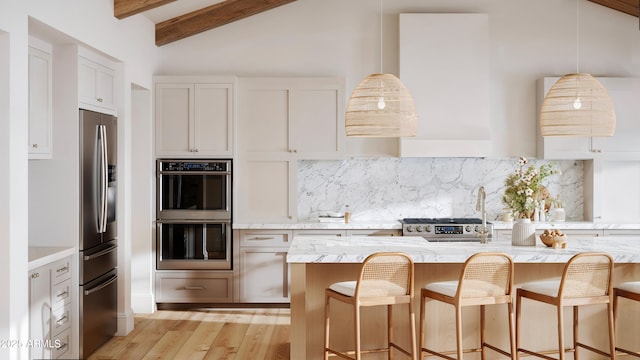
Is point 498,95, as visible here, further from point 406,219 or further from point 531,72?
point 406,219

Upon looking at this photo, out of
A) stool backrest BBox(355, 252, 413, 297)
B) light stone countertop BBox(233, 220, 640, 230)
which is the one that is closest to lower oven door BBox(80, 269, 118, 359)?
light stone countertop BBox(233, 220, 640, 230)

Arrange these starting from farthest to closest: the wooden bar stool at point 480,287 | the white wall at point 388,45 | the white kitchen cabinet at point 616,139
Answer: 1. the white wall at point 388,45
2. the white kitchen cabinet at point 616,139
3. the wooden bar stool at point 480,287

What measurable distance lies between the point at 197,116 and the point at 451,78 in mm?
2566

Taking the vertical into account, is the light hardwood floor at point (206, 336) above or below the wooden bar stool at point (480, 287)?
below

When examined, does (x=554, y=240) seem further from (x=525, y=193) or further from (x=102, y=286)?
(x=102, y=286)

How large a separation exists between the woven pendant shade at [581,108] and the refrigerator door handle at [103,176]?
3307mm

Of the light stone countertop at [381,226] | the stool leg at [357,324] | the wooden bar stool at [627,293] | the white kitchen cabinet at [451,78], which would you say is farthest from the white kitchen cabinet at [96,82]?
the wooden bar stool at [627,293]

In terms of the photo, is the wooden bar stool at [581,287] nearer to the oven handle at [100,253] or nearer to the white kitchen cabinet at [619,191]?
the white kitchen cabinet at [619,191]

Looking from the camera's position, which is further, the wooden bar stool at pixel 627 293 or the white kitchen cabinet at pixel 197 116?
the white kitchen cabinet at pixel 197 116

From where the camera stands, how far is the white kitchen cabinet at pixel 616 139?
21.5ft

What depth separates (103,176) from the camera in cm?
508

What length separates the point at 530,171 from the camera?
4508mm

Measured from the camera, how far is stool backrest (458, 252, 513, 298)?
3.83m

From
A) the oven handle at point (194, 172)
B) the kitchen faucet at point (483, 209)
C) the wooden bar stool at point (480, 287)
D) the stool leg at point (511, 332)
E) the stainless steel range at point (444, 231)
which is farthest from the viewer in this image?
the oven handle at point (194, 172)
